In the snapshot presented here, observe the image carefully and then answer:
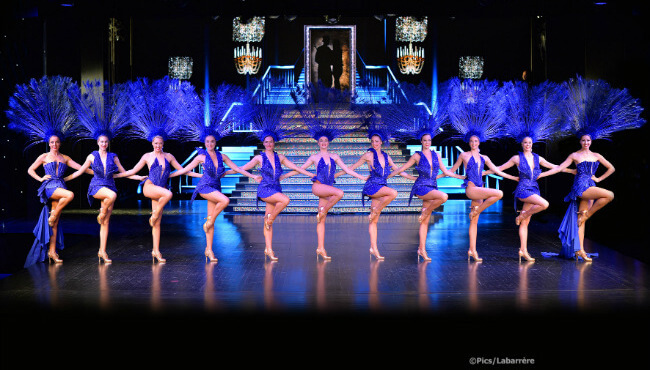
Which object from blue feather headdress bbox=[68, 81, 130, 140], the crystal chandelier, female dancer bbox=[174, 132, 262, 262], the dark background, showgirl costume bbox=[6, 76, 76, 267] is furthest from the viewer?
the crystal chandelier

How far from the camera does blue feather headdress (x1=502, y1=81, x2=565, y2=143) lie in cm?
743

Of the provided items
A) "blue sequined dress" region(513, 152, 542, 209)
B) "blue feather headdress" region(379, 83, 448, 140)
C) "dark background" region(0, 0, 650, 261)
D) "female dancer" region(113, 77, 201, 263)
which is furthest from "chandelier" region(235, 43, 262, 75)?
"blue sequined dress" region(513, 152, 542, 209)

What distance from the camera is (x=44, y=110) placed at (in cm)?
744

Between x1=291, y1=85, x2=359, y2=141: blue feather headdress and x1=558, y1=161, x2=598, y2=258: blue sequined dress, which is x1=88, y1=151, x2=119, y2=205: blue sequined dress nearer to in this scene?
x1=291, y1=85, x2=359, y2=141: blue feather headdress

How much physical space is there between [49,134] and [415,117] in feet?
13.7

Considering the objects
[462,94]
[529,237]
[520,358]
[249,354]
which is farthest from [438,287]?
[529,237]

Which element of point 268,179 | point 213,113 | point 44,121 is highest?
point 213,113

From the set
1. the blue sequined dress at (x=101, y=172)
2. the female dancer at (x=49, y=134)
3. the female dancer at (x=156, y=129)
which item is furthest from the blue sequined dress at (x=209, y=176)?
the female dancer at (x=49, y=134)

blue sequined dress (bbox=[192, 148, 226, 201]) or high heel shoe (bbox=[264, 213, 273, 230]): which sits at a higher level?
blue sequined dress (bbox=[192, 148, 226, 201])

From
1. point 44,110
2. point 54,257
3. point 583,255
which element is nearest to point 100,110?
point 44,110

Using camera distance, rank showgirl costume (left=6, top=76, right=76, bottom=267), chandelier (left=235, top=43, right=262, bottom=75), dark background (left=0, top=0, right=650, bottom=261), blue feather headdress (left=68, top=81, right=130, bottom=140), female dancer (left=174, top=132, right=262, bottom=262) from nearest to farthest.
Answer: female dancer (left=174, top=132, right=262, bottom=262), showgirl costume (left=6, top=76, right=76, bottom=267), blue feather headdress (left=68, top=81, right=130, bottom=140), dark background (left=0, top=0, right=650, bottom=261), chandelier (left=235, top=43, right=262, bottom=75)

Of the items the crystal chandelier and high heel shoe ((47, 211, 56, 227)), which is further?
the crystal chandelier

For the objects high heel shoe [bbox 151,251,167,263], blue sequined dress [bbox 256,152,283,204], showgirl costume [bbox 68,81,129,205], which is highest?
A: showgirl costume [bbox 68,81,129,205]

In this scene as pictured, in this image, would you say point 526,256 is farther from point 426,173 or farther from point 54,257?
point 54,257
